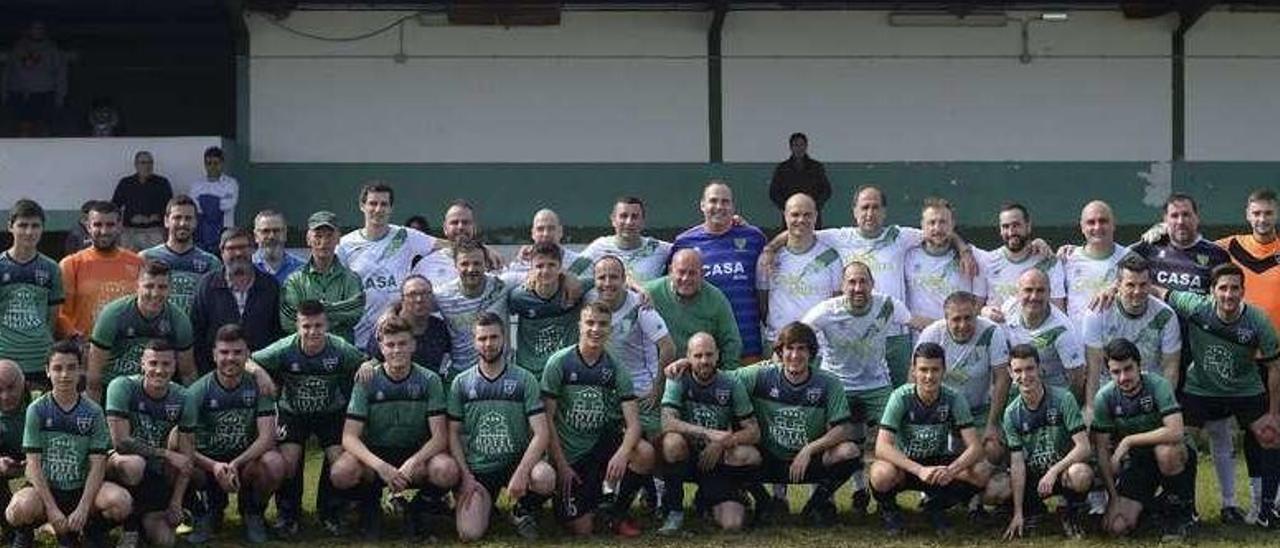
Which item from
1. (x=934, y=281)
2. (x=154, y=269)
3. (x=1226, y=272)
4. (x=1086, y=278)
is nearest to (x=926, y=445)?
(x=934, y=281)

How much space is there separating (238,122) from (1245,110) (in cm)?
931

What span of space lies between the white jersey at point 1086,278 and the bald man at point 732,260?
1.70 meters

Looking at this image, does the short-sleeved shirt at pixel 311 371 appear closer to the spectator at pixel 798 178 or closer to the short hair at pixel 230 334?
the short hair at pixel 230 334

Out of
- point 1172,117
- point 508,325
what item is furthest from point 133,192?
point 1172,117

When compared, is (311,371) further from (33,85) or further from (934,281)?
(33,85)

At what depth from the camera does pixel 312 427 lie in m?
9.92

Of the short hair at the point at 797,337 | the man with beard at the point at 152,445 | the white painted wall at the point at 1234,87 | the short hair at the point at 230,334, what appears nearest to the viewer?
the man with beard at the point at 152,445

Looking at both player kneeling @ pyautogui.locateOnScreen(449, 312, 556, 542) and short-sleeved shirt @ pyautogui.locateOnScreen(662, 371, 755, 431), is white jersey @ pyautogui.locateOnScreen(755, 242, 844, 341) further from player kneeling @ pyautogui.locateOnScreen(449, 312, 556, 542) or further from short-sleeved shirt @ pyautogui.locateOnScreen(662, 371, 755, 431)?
player kneeling @ pyautogui.locateOnScreen(449, 312, 556, 542)

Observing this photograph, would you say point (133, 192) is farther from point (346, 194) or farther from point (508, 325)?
point (508, 325)

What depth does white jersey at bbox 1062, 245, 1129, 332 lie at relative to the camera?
10.4 metres

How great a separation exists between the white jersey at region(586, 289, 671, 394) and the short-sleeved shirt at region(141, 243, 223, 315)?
6.86 ft

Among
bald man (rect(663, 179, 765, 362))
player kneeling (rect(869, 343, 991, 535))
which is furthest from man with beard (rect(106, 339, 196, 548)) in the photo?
player kneeling (rect(869, 343, 991, 535))

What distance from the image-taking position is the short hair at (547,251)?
33.0 feet

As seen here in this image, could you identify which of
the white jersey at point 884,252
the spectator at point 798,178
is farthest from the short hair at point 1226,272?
the spectator at point 798,178
